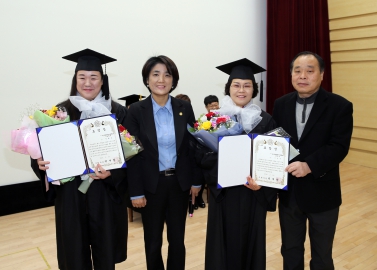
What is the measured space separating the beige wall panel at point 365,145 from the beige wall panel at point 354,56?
4.91ft

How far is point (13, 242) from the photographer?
3461mm

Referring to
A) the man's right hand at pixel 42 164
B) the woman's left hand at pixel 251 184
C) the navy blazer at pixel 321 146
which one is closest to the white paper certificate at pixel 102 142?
the man's right hand at pixel 42 164

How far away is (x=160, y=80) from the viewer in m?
2.19

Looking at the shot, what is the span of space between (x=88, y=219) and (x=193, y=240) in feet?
5.21

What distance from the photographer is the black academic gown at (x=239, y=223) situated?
7.10 ft

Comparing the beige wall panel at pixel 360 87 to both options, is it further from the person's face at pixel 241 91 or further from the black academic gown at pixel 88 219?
the black academic gown at pixel 88 219

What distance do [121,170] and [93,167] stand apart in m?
0.20

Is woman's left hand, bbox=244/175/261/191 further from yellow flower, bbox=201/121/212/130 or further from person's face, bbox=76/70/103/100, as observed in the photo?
person's face, bbox=76/70/103/100

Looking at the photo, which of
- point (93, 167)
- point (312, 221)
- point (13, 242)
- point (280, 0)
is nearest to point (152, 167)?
point (93, 167)

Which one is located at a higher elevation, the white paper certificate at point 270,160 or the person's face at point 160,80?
the person's face at point 160,80

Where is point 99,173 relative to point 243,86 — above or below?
below

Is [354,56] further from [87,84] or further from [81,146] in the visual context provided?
[81,146]

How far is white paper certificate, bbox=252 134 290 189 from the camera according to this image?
1986 millimetres

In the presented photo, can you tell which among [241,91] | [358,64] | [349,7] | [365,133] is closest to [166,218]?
[241,91]
